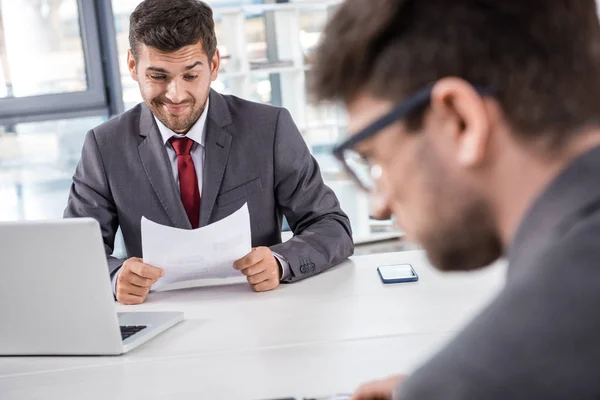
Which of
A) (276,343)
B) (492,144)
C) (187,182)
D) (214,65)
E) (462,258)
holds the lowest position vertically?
(276,343)

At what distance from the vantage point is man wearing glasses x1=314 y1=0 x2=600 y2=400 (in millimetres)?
656

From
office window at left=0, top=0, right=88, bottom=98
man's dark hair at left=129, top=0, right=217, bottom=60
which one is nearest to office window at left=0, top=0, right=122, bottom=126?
office window at left=0, top=0, right=88, bottom=98

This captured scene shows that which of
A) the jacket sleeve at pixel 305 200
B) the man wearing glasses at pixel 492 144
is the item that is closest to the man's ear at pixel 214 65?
the jacket sleeve at pixel 305 200

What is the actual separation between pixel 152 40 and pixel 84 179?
18.6 inches

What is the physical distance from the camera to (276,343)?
5.55 ft

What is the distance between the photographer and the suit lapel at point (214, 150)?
2445 millimetres

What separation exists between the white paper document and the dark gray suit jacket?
129 cm

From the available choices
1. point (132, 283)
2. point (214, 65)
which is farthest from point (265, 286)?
point (214, 65)

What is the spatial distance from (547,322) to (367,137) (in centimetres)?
25

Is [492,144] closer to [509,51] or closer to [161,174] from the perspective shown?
[509,51]

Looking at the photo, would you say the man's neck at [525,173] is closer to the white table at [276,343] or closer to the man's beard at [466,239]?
the man's beard at [466,239]

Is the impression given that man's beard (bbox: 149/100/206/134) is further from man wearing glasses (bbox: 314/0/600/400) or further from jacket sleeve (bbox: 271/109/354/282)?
man wearing glasses (bbox: 314/0/600/400)

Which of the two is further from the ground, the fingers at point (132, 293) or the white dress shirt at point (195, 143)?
the white dress shirt at point (195, 143)

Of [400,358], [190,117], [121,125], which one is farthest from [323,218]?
[400,358]
